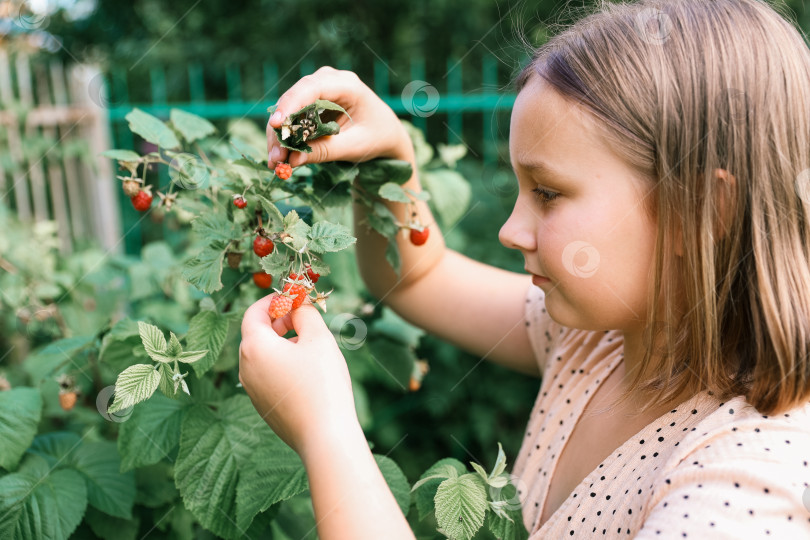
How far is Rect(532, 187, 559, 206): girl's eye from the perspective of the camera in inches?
38.2

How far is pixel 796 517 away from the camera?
2.50 feet

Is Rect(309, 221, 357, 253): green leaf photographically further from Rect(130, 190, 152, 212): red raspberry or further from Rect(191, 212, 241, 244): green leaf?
Rect(130, 190, 152, 212): red raspberry

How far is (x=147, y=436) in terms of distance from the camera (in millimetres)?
1057

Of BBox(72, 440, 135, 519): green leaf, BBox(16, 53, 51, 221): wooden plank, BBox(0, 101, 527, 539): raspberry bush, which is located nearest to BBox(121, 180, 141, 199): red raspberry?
BBox(0, 101, 527, 539): raspberry bush

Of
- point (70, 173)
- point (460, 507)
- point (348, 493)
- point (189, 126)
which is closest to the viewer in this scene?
point (348, 493)

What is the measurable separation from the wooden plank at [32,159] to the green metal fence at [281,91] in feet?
1.53

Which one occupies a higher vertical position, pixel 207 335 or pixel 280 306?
pixel 280 306

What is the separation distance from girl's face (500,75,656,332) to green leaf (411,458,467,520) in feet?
0.90

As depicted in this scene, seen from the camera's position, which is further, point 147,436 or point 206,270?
point 147,436

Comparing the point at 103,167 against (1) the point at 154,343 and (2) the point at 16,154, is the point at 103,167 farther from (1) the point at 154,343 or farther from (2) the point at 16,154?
(1) the point at 154,343

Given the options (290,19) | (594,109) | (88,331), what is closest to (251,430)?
(594,109)

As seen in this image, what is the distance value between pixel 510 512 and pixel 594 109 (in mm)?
585

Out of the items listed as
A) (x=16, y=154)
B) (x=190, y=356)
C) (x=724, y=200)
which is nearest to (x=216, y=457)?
(x=190, y=356)

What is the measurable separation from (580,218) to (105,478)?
34.4 inches
